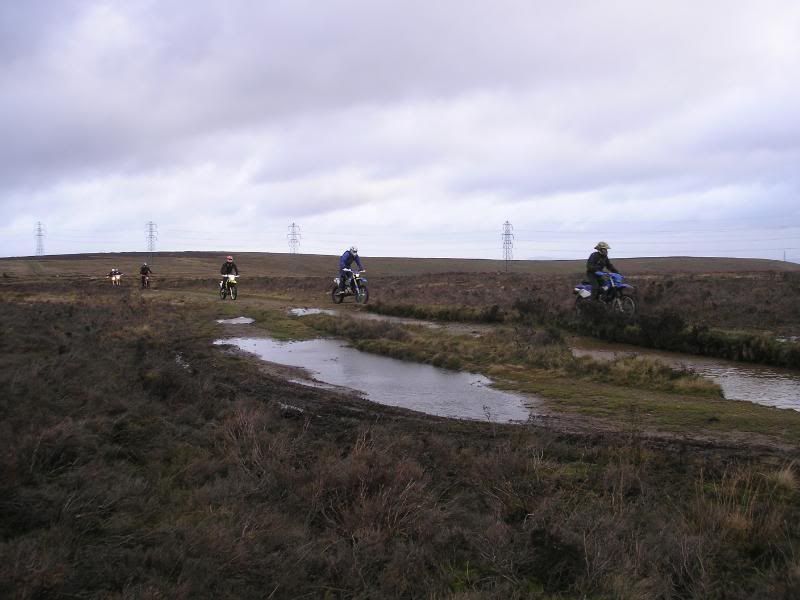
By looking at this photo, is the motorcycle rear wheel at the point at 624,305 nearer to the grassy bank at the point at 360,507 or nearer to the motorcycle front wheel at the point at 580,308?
the motorcycle front wheel at the point at 580,308

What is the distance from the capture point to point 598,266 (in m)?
19.0

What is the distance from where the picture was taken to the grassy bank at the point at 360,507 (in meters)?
4.08

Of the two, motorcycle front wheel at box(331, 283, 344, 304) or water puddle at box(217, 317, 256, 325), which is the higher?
→ motorcycle front wheel at box(331, 283, 344, 304)

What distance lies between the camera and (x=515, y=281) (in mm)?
42406

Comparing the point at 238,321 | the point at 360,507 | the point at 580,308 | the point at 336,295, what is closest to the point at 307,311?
the point at 336,295

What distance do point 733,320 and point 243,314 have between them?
18.5 meters

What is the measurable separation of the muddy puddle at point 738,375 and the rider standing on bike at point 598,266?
246 centimetres

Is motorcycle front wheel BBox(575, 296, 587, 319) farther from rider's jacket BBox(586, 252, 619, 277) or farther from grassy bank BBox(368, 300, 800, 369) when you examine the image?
rider's jacket BBox(586, 252, 619, 277)

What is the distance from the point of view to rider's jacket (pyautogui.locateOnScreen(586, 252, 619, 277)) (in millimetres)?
18719

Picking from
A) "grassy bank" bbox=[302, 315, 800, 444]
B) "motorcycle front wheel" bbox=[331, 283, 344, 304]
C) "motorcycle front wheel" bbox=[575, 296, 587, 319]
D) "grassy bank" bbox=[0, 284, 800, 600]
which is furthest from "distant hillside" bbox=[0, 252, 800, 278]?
"grassy bank" bbox=[0, 284, 800, 600]

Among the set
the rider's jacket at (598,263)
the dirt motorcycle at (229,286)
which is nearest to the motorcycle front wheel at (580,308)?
the rider's jacket at (598,263)

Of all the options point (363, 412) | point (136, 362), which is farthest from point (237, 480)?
point (136, 362)

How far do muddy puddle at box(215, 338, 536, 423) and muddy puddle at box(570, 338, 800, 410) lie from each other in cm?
387

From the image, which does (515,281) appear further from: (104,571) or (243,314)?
(104,571)
